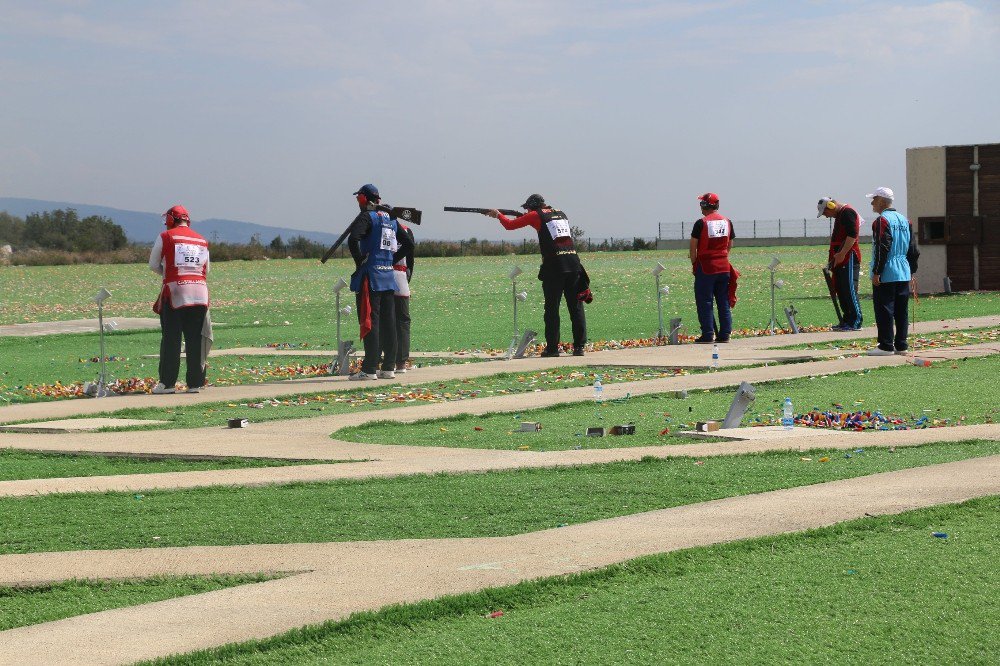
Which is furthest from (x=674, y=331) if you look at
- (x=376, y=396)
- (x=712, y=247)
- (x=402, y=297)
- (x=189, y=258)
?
(x=189, y=258)

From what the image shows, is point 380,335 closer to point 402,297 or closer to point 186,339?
point 402,297

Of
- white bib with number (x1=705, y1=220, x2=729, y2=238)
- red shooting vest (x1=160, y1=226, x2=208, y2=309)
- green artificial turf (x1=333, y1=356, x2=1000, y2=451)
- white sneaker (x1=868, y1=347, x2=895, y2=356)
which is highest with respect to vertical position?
white bib with number (x1=705, y1=220, x2=729, y2=238)

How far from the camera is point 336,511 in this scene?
808 cm

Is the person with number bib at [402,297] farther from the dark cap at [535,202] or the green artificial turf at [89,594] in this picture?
the green artificial turf at [89,594]

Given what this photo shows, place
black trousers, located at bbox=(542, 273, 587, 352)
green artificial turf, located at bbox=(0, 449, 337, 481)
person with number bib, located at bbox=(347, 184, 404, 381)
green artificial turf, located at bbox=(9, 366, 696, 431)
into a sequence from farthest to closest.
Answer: black trousers, located at bbox=(542, 273, 587, 352) < person with number bib, located at bbox=(347, 184, 404, 381) < green artificial turf, located at bbox=(9, 366, 696, 431) < green artificial turf, located at bbox=(0, 449, 337, 481)

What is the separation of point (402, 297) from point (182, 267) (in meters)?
3.09

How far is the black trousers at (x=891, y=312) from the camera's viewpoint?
17984mm

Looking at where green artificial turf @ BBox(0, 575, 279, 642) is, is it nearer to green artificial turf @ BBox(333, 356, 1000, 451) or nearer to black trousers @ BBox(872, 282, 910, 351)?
green artificial turf @ BBox(333, 356, 1000, 451)

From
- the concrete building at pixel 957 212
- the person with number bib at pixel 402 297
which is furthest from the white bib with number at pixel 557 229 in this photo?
the concrete building at pixel 957 212

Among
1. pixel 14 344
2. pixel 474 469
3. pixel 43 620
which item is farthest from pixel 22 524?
pixel 14 344

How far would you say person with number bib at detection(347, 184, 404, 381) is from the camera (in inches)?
661

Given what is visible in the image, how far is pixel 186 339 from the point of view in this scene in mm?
16094

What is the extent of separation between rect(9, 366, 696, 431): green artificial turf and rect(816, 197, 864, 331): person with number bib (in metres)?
6.29

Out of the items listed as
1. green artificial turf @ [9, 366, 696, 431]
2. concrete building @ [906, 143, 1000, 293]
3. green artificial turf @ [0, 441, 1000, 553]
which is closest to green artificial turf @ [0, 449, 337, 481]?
green artificial turf @ [0, 441, 1000, 553]
